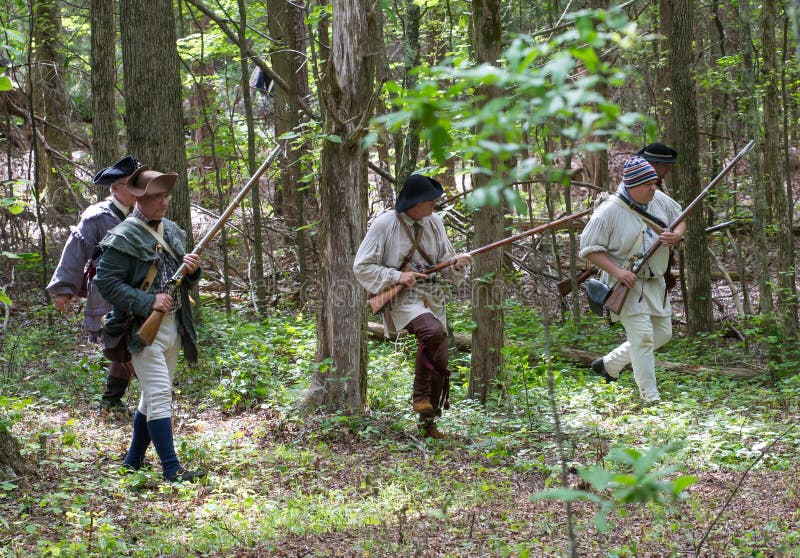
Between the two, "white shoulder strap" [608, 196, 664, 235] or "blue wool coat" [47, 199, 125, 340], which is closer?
"blue wool coat" [47, 199, 125, 340]

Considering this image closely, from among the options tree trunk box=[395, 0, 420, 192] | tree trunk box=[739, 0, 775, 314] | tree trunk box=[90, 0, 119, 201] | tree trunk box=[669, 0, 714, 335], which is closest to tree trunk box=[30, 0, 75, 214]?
tree trunk box=[90, 0, 119, 201]

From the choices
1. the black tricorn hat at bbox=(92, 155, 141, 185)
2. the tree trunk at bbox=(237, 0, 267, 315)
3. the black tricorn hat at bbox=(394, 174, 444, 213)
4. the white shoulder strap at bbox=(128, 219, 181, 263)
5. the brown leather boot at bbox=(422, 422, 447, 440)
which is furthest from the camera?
the tree trunk at bbox=(237, 0, 267, 315)

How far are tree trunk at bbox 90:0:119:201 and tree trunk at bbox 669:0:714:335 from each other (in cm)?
777

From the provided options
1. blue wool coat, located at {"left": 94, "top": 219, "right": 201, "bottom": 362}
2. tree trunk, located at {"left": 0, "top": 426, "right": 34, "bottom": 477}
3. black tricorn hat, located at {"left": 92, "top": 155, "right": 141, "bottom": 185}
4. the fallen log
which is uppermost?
black tricorn hat, located at {"left": 92, "top": 155, "right": 141, "bottom": 185}

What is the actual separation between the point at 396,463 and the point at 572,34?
4.69 meters

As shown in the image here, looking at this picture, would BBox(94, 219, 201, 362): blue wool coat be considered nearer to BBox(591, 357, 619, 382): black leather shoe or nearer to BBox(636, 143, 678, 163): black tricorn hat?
BBox(591, 357, 619, 382): black leather shoe

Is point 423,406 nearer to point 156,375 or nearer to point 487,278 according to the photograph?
point 487,278

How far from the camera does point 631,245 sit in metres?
8.15

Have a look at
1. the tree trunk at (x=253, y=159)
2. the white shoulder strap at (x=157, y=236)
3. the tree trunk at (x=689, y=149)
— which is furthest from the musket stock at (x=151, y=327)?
the tree trunk at (x=689, y=149)

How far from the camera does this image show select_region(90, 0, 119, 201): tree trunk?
1084 centimetres

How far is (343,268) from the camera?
754 cm

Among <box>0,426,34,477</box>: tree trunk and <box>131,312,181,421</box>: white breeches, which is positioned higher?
<box>131,312,181,421</box>: white breeches

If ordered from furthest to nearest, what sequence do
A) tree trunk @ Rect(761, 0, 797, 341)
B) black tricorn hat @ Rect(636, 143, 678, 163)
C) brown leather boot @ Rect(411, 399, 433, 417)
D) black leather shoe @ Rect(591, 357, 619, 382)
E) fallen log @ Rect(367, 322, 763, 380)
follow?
fallen log @ Rect(367, 322, 763, 380), tree trunk @ Rect(761, 0, 797, 341), black leather shoe @ Rect(591, 357, 619, 382), black tricorn hat @ Rect(636, 143, 678, 163), brown leather boot @ Rect(411, 399, 433, 417)

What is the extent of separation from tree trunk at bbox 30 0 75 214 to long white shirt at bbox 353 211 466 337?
8420mm
